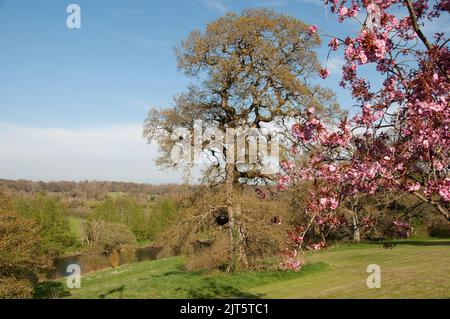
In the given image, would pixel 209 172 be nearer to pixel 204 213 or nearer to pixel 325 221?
pixel 204 213

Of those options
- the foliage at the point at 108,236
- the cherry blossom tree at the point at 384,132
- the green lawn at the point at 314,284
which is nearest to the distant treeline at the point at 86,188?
the foliage at the point at 108,236

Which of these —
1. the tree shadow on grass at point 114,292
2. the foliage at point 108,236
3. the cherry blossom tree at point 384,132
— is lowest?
the foliage at point 108,236

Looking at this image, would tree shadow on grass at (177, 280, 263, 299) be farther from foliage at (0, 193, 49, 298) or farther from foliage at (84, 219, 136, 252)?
foliage at (84, 219, 136, 252)

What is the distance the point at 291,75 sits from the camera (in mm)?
20047

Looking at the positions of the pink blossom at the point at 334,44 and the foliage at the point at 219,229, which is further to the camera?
the foliage at the point at 219,229

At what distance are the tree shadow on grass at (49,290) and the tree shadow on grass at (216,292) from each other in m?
9.83

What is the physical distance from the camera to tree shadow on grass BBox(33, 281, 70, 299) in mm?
23775

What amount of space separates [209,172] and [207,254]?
13.9ft

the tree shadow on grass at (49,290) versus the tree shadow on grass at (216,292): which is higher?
the tree shadow on grass at (216,292)

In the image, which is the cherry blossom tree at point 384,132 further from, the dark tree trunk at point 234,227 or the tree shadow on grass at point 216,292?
the dark tree trunk at point 234,227

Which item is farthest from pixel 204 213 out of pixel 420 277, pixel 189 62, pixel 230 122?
pixel 420 277

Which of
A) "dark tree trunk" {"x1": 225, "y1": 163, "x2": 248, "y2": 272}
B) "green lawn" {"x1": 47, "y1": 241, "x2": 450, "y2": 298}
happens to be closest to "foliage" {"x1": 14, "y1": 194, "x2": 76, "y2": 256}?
"green lawn" {"x1": 47, "y1": 241, "x2": 450, "y2": 298}

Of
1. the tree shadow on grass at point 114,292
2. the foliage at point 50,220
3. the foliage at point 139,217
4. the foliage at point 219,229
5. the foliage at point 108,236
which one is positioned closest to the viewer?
the tree shadow on grass at point 114,292

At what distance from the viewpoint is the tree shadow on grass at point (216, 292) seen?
15748 mm
